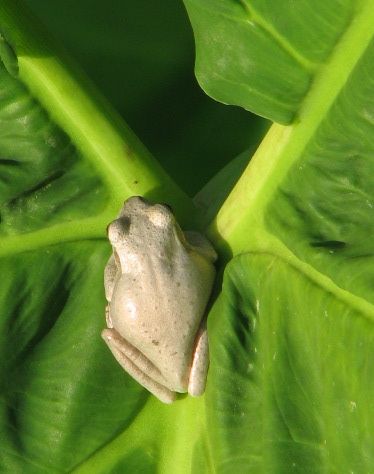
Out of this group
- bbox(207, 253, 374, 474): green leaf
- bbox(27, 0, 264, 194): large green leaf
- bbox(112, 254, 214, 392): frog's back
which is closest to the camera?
bbox(207, 253, 374, 474): green leaf

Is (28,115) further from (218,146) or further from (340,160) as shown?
(218,146)

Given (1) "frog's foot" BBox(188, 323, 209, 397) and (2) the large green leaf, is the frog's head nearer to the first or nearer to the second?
(1) "frog's foot" BBox(188, 323, 209, 397)

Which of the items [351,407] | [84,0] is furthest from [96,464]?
[84,0]

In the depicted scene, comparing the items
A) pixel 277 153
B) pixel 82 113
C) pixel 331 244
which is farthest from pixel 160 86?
pixel 331 244

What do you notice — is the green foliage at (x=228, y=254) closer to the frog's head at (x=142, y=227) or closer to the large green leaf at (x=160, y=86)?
the frog's head at (x=142, y=227)

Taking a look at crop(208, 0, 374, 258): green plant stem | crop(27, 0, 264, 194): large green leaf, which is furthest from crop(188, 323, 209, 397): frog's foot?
crop(27, 0, 264, 194): large green leaf
